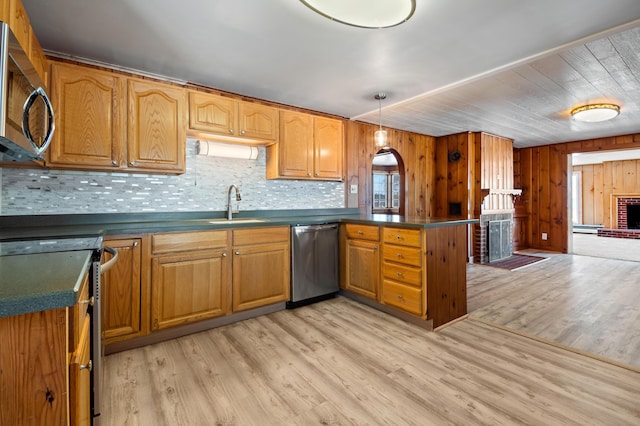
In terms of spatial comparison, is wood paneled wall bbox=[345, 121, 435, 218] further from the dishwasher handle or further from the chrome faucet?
the chrome faucet

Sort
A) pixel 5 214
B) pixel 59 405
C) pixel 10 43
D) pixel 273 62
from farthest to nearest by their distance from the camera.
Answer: pixel 273 62
pixel 5 214
pixel 10 43
pixel 59 405

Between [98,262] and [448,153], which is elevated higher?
[448,153]

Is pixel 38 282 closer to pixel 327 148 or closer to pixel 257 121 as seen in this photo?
pixel 257 121

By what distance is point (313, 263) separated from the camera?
314cm

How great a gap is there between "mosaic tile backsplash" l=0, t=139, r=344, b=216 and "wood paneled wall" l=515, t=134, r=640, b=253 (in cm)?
515

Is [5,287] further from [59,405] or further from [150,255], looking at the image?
[150,255]

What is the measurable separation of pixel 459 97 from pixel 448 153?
217cm

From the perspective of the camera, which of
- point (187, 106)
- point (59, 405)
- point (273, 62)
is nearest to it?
point (59, 405)

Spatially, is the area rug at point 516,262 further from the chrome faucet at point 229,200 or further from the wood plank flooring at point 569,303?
the chrome faucet at point 229,200

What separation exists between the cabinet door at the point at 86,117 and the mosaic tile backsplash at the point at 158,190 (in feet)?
0.82

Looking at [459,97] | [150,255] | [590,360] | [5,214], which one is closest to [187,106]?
[150,255]

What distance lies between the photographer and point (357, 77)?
2793 mm

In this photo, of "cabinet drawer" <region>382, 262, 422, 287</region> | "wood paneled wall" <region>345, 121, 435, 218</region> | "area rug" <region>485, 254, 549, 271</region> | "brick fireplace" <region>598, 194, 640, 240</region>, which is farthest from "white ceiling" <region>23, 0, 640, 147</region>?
"brick fireplace" <region>598, 194, 640, 240</region>

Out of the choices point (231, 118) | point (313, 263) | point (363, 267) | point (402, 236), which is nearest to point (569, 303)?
point (402, 236)
